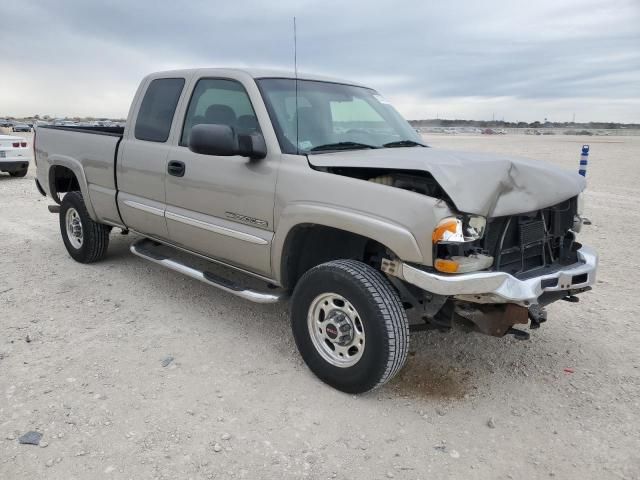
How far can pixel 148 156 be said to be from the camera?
4691 mm

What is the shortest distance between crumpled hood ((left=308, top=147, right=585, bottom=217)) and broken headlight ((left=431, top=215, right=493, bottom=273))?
0.10 m

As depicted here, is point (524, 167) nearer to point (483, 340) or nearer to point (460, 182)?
point (460, 182)

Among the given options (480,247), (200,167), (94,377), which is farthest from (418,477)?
(200,167)

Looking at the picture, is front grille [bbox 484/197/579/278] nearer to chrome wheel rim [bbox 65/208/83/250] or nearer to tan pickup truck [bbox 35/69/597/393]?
tan pickup truck [bbox 35/69/597/393]

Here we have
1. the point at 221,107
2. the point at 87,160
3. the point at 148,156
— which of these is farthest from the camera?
the point at 87,160

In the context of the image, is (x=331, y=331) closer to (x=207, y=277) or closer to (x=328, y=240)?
(x=328, y=240)

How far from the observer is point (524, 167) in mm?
3209

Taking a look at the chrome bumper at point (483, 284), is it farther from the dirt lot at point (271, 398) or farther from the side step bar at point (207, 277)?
the side step bar at point (207, 277)

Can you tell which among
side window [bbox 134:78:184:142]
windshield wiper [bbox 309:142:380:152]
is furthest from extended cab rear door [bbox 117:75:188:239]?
windshield wiper [bbox 309:142:380:152]

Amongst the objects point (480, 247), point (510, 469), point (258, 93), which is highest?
point (258, 93)

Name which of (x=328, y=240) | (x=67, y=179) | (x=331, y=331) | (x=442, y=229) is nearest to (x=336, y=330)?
(x=331, y=331)

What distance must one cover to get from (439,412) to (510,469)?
0.58 m

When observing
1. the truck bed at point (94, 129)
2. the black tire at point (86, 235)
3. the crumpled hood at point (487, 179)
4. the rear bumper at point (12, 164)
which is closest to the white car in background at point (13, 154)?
the rear bumper at point (12, 164)

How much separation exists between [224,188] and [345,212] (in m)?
1.16
